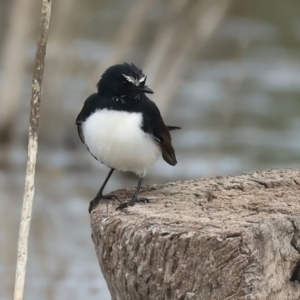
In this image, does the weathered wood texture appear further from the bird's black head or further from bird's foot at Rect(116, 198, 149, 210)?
the bird's black head

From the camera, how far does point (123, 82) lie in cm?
361

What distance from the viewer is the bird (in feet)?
11.6

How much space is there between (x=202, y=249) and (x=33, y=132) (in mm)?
668

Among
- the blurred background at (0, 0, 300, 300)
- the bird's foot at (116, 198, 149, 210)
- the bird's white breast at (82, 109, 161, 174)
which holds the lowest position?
the blurred background at (0, 0, 300, 300)

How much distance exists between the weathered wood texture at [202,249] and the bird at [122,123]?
0.43m

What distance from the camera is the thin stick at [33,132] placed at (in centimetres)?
280

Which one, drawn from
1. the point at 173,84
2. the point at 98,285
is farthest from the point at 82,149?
the point at 98,285

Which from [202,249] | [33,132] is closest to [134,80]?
[33,132]

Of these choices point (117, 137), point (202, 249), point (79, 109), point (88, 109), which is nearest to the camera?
point (202, 249)

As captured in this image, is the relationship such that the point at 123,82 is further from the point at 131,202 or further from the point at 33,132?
the point at 33,132

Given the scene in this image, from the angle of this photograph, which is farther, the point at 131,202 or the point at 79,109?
the point at 79,109

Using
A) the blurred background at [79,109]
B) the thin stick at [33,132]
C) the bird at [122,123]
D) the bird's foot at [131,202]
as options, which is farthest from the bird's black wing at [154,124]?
the blurred background at [79,109]

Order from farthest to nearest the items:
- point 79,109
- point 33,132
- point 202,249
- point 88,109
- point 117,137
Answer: point 79,109 → point 88,109 → point 117,137 → point 33,132 → point 202,249

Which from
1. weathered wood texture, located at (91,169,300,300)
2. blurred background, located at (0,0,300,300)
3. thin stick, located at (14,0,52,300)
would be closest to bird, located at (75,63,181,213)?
weathered wood texture, located at (91,169,300,300)
